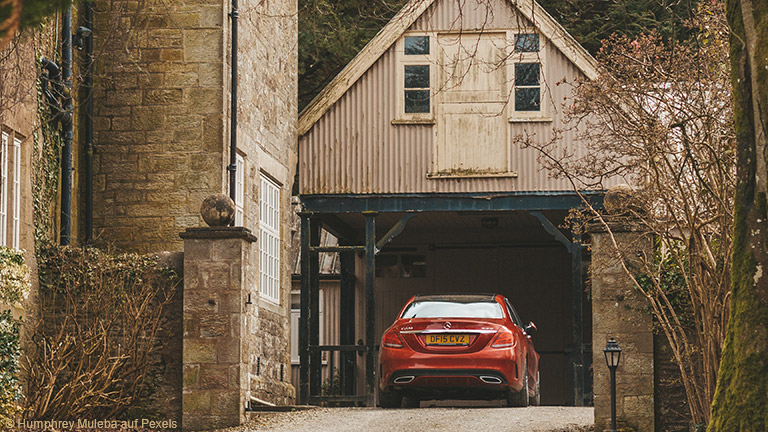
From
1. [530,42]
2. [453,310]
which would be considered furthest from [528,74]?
[453,310]

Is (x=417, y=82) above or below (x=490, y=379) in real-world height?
above

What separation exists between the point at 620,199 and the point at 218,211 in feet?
14.0

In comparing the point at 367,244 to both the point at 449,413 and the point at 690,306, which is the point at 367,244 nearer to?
the point at 449,413

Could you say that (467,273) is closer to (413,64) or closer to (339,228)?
(339,228)

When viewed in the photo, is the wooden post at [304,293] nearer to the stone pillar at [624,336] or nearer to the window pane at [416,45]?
the window pane at [416,45]

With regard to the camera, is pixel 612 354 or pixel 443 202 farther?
pixel 443 202

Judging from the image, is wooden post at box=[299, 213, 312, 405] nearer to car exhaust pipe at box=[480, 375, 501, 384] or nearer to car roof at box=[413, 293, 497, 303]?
car roof at box=[413, 293, 497, 303]

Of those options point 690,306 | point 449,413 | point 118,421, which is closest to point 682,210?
point 690,306

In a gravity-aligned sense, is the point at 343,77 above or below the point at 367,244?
above

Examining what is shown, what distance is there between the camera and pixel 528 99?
65.1ft

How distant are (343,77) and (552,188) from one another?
383 cm

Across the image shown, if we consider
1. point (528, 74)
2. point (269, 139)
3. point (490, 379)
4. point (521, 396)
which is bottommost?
point (521, 396)

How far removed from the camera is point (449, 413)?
44.7 ft

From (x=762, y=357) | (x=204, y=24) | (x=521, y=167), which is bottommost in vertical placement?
(x=762, y=357)
